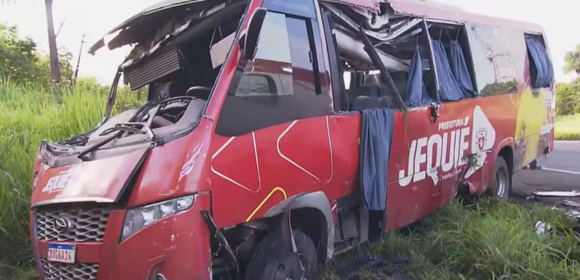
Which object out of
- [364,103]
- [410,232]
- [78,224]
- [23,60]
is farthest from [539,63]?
[23,60]

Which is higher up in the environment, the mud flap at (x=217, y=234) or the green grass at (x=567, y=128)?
the mud flap at (x=217, y=234)

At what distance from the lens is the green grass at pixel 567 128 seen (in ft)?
75.2

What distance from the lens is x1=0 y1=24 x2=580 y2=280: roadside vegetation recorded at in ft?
15.3

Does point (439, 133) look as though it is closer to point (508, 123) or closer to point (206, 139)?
point (508, 123)

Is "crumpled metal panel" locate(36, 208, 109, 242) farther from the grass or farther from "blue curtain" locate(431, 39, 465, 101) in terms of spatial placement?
Result: "blue curtain" locate(431, 39, 465, 101)

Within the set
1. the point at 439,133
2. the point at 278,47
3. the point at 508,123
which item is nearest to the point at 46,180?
the point at 278,47

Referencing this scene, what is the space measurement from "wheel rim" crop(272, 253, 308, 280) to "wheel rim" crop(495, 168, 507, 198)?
4.85 m

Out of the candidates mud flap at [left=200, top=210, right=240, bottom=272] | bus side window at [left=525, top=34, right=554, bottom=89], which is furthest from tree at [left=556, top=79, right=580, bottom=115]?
mud flap at [left=200, top=210, right=240, bottom=272]

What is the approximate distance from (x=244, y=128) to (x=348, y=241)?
1.95m

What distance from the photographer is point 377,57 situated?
5367 millimetres

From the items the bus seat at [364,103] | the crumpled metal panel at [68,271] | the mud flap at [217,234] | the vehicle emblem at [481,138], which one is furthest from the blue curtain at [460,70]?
the crumpled metal panel at [68,271]

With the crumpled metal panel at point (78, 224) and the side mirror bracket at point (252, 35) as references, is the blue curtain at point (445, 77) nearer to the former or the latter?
the side mirror bracket at point (252, 35)

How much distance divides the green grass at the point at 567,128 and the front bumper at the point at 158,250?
2317 centimetres

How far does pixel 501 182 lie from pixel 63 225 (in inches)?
263
